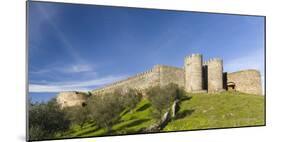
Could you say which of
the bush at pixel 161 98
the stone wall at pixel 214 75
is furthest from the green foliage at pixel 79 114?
the stone wall at pixel 214 75

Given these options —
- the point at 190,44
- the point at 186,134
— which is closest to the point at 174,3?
the point at 190,44

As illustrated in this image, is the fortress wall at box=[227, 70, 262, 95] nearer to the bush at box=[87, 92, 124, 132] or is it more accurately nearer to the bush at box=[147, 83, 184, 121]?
the bush at box=[147, 83, 184, 121]

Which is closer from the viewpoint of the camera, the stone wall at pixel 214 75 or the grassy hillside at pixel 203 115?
the grassy hillside at pixel 203 115

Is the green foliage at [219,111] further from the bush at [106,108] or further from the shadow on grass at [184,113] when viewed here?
the bush at [106,108]

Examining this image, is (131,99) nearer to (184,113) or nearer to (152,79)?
(152,79)

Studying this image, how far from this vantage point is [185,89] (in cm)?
376

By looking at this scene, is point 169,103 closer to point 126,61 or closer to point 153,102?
point 153,102

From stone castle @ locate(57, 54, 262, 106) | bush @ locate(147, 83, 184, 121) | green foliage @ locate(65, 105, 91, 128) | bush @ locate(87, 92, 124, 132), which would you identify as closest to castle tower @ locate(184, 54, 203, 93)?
stone castle @ locate(57, 54, 262, 106)

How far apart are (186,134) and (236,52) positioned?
0.85 meters

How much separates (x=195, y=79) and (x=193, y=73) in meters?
0.06

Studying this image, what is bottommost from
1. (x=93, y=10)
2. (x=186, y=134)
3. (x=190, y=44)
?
(x=186, y=134)

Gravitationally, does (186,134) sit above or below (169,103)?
below

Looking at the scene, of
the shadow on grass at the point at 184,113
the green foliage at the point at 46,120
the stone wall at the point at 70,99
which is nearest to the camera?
the green foliage at the point at 46,120

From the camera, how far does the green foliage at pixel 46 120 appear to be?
3.24 metres
